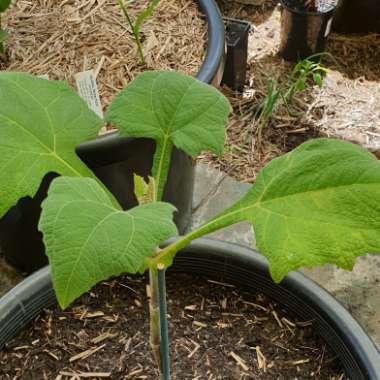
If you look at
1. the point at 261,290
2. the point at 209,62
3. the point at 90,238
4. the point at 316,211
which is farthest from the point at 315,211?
the point at 209,62

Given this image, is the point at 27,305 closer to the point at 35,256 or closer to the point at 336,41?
the point at 35,256

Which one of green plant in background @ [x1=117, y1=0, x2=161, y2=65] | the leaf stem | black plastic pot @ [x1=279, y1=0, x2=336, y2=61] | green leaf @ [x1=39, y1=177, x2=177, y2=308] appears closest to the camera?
green leaf @ [x1=39, y1=177, x2=177, y2=308]

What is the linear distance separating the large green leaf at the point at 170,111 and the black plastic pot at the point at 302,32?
159 centimetres

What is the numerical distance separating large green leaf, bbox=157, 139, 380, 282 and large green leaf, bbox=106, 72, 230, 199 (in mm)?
131

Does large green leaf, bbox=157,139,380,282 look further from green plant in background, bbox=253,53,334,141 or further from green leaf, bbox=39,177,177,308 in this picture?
green plant in background, bbox=253,53,334,141

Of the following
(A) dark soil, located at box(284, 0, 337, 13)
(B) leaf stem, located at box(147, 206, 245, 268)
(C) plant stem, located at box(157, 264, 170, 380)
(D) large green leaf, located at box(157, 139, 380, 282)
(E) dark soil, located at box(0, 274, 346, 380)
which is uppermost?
(D) large green leaf, located at box(157, 139, 380, 282)

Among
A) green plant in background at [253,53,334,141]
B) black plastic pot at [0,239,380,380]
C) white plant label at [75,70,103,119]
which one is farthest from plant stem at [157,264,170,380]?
green plant in background at [253,53,334,141]

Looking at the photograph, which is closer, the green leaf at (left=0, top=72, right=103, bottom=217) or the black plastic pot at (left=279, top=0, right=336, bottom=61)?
the green leaf at (left=0, top=72, right=103, bottom=217)

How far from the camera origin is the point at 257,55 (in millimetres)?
2369

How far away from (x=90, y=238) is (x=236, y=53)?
5.30 feet

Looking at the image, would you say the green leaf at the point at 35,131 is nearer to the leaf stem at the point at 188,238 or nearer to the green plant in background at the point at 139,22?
the leaf stem at the point at 188,238

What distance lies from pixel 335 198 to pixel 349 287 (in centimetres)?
104

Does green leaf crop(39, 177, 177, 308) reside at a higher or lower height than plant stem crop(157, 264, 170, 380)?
higher

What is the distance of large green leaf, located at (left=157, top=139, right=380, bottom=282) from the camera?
59 cm
